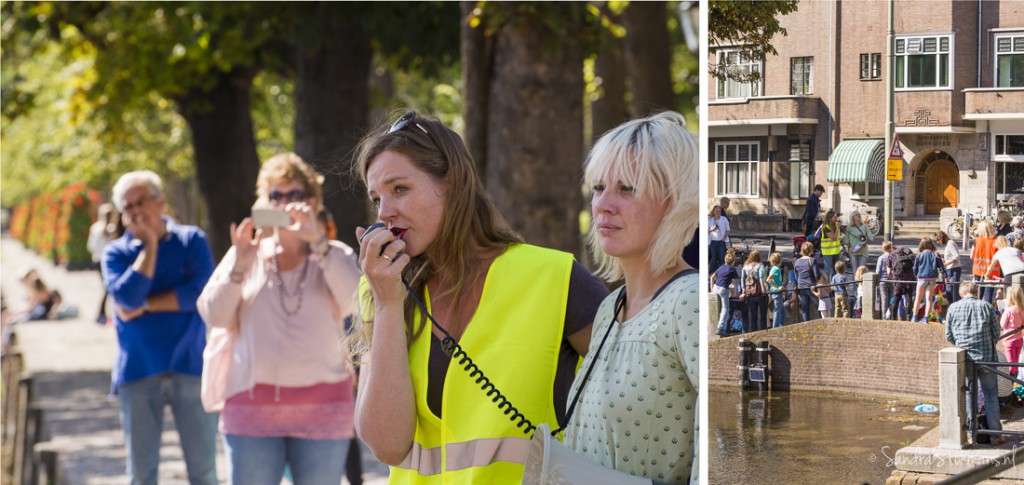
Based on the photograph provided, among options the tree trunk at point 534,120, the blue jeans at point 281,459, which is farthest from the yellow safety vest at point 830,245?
the tree trunk at point 534,120

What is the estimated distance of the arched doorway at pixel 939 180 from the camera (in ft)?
5.43

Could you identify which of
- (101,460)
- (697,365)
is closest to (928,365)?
(697,365)

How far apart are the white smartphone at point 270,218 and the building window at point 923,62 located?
380 cm

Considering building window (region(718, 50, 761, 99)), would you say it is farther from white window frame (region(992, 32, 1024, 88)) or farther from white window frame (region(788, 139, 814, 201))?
white window frame (region(992, 32, 1024, 88))

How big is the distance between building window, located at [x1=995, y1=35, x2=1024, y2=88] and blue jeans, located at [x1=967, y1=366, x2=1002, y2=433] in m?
0.37

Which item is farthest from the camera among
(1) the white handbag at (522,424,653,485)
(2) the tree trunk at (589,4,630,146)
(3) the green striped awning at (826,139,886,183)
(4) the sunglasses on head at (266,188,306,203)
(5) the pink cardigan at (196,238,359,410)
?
(2) the tree trunk at (589,4,630,146)

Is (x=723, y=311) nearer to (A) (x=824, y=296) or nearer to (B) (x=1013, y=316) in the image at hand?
(A) (x=824, y=296)

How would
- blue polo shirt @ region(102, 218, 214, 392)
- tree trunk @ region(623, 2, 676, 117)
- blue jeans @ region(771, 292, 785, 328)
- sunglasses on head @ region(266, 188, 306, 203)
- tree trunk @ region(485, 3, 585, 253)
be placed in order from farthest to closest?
tree trunk @ region(623, 2, 676, 117) → tree trunk @ region(485, 3, 585, 253) → blue polo shirt @ region(102, 218, 214, 392) → sunglasses on head @ region(266, 188, 306, 203) → blue jeans @ region(771, 292, 785, 328)

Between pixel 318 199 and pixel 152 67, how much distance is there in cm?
904

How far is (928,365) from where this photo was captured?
66.8 inches

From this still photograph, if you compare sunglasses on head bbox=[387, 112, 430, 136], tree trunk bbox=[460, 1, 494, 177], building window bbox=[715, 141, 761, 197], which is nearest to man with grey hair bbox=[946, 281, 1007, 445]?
building window bbox=[715, 141, 761, 197]

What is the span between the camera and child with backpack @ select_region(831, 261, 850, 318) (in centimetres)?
171

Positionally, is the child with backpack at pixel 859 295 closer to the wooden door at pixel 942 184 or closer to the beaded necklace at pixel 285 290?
the wooden door at pixel 942 184

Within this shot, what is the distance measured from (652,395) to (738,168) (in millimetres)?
402
